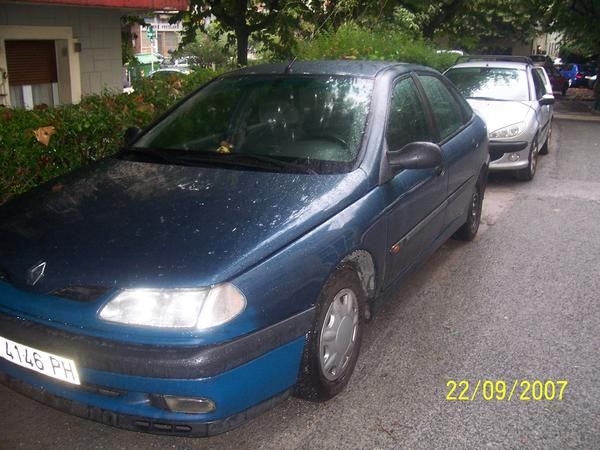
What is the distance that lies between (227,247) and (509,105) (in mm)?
6889

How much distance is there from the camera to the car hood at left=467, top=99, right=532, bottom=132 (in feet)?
26.6

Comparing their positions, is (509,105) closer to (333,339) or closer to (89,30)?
(89,30)

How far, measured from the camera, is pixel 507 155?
8.07m

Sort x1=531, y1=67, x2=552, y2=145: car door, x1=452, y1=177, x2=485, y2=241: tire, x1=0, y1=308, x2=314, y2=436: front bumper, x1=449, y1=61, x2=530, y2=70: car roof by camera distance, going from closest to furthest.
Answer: x1=0, y1=308, x2=314, y2=436: front bumper < x1=452, y1=177, x2=485, y2=241: tire < x1=531, y1=67, x2=552, y2=145: car door < x1=449, y1=61, x2=530, y2=70: car roof

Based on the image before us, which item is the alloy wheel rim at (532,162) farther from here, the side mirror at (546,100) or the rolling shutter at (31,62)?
the rolling shutter at (31,62)

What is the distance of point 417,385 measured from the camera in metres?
3.36

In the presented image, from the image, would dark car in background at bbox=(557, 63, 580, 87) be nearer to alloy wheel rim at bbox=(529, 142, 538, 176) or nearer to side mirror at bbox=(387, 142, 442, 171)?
alloy wheel rim at bbox=(529, 142, 538, 176)

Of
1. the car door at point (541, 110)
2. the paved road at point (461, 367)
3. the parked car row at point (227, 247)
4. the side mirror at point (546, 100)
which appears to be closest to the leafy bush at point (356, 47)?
the car door at point (541, 110)

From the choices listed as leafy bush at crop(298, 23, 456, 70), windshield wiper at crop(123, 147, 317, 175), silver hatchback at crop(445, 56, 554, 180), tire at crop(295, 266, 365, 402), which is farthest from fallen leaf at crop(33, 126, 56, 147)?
leafy bush at crop(298, 23, 456, 70)

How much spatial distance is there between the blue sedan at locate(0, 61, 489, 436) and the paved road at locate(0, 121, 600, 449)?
0.25m

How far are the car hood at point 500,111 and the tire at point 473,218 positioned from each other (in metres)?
2.53
